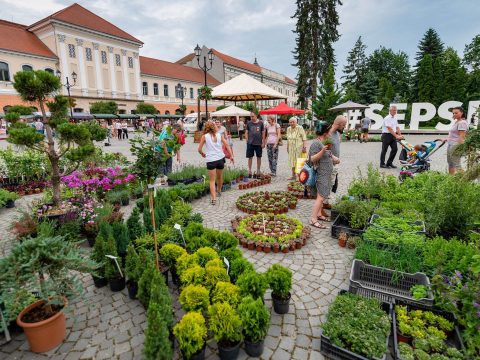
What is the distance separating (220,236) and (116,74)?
46.0 m

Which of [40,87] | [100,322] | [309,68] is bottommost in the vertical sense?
[100,322]

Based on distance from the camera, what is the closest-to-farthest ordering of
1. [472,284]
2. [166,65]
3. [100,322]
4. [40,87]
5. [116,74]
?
[472,284] < [100,322] < [40,87] < [116,74] < [166,65]

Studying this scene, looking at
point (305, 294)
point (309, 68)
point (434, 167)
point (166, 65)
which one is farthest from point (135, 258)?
point (166, 65)

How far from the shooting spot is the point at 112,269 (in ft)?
→ 10.7

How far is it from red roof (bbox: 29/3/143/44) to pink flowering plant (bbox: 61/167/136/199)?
3974cm

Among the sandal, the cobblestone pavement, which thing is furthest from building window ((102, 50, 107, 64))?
the sandal

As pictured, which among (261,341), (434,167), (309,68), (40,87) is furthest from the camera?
Answer: (309,68)

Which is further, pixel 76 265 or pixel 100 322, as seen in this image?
pixel 100 322

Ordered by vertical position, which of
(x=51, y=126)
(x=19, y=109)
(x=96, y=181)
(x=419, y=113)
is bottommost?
(x=96, y=181)

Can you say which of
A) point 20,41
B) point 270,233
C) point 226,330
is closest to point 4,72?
point 20,41

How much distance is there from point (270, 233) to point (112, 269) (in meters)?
2.49

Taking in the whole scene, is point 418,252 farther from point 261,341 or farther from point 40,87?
point 40,87

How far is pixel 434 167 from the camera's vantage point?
1014 centimetres

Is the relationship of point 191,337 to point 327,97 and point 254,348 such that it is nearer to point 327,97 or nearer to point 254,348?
Answer: point 254,348
